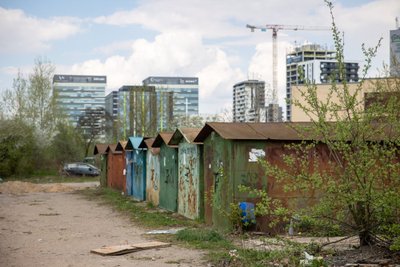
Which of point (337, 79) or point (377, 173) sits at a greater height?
point (337, 79)

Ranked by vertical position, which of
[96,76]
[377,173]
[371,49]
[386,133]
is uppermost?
[96,76]

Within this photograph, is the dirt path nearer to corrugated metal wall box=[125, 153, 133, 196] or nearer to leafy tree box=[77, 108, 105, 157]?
corrugated metal wall box=[125, 153, 133, 196]

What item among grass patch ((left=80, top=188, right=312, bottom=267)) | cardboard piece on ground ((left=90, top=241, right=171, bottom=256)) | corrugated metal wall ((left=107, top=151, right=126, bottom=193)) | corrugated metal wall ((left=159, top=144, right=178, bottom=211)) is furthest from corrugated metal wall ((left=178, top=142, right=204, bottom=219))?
corrugated metal wall ((left=107, top=151, right=126, bottom=193))

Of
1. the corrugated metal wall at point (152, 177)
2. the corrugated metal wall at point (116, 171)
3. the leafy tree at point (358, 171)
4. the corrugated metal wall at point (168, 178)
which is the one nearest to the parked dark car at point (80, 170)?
the corrugated metal wall at point (116, 171)

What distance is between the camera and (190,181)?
58.3 feet

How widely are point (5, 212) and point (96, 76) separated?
456ft

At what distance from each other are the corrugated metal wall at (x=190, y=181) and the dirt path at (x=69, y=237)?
186cm

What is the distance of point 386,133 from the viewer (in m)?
9.97

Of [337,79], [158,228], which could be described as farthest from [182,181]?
[337,79]

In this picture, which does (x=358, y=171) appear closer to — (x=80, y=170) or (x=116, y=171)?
(x=116, y=171)

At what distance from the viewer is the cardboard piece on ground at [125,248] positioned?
37.5 ft

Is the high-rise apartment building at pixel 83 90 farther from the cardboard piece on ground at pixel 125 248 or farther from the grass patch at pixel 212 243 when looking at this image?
the cardboard piece on ground at pixel 125 248

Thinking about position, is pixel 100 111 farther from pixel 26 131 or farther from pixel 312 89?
pixel 312 89

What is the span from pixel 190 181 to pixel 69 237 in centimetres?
463
